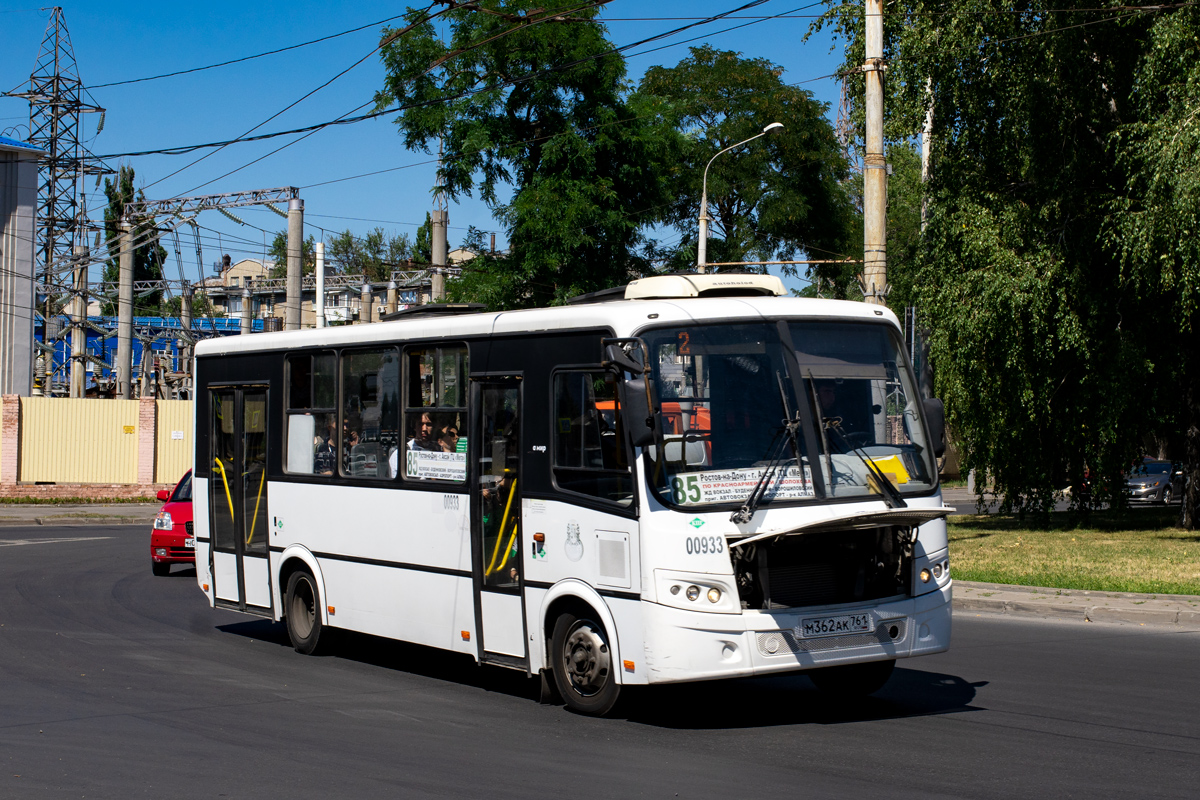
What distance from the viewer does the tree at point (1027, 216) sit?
22.3m

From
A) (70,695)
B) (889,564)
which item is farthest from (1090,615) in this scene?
(70,695)

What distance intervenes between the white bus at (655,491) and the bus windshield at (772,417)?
1 centimetres

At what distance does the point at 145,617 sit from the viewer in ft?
47.4

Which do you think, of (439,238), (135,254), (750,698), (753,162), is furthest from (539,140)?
(135,254)

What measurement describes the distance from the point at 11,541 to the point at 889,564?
22.2 m

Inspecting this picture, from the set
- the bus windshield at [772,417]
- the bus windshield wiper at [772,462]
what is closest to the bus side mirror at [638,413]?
the bus windshield at [772,417]

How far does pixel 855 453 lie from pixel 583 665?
2.36 m

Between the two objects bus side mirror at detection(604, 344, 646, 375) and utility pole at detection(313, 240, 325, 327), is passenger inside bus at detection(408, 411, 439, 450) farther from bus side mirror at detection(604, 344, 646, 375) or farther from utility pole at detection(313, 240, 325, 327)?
utility pole at detection(313, 240, 325, 327)

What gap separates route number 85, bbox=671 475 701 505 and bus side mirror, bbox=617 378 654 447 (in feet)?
1.04

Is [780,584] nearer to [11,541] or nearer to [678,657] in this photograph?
[678,657]

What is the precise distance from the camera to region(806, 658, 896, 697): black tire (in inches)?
359

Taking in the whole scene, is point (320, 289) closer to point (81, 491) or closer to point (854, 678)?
point (81, 491)

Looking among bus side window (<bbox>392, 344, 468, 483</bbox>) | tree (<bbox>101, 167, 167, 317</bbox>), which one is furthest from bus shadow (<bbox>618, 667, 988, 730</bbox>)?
tree (<bbox>101, 167, 167, 317</bbox>)

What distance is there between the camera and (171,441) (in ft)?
132
